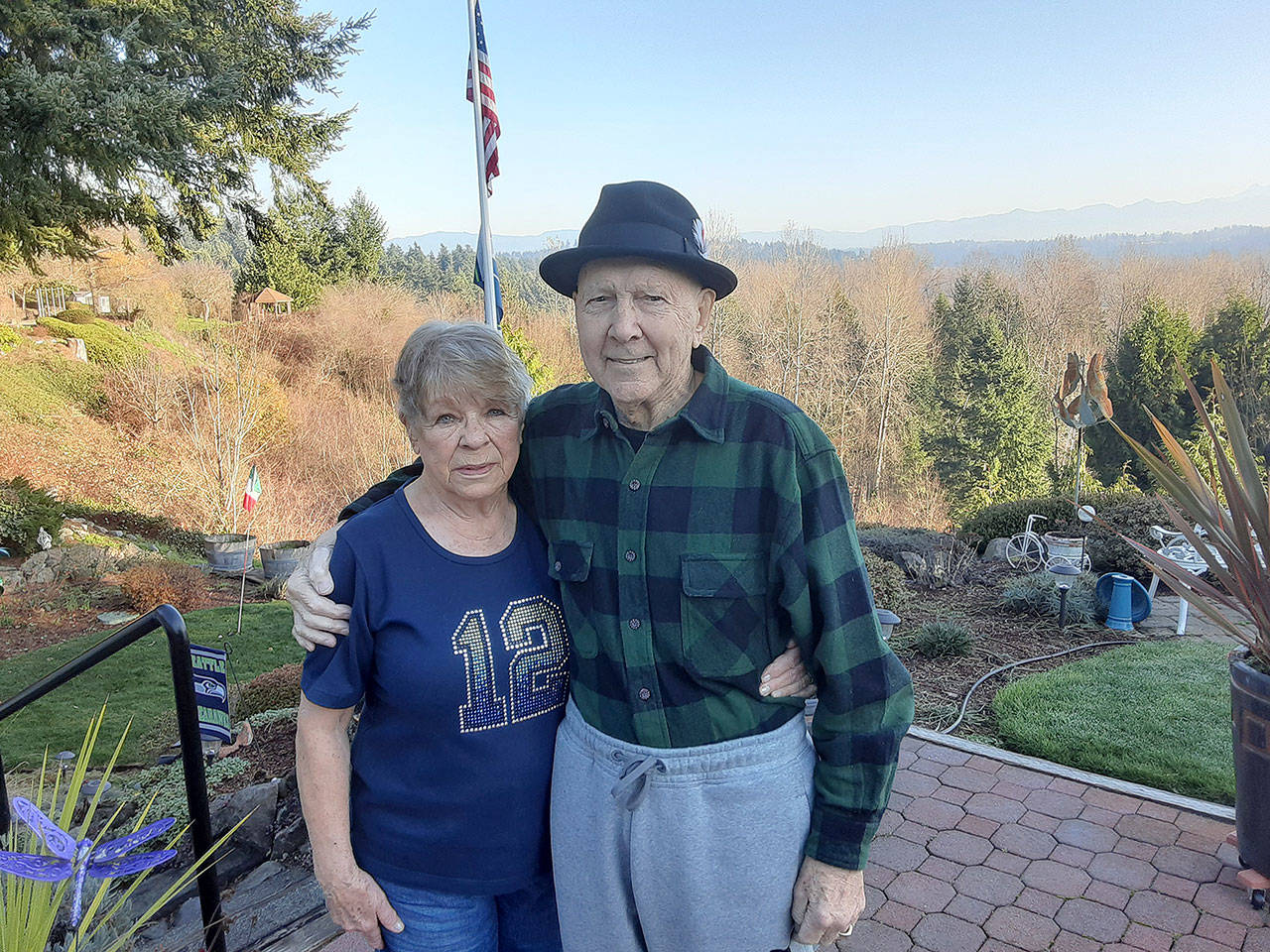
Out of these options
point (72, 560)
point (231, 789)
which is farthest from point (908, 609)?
point (72, 560)

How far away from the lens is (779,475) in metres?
1.40

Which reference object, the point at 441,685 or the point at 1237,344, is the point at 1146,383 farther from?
the point at 441,685

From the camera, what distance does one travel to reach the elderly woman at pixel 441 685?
151 centimetres

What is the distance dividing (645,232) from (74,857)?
4.51 ft

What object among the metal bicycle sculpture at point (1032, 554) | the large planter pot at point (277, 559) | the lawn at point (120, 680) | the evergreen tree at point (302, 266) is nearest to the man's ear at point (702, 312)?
the lawn at point (120, 680)

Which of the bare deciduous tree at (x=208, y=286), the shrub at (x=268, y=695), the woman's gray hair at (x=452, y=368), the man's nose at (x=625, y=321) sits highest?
the bare deciduous tree at (x=208, y=286)

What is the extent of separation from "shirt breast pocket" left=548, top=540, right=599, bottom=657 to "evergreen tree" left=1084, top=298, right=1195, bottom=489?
21921 millimetres

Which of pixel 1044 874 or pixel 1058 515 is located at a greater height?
pixel 1044 874

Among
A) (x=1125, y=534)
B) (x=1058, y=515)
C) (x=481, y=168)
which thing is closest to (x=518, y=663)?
(x=481, y=168)

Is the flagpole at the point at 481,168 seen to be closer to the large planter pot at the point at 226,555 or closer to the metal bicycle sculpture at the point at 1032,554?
the large planter pot at the point at 226,555

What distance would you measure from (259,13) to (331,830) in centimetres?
1040

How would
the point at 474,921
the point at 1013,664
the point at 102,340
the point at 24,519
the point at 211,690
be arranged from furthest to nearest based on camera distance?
the point at 102,340
the point at 24,519
the point at 1013,664
the point at 211,690
the point at 474,921

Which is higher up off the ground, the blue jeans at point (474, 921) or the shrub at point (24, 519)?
the blue jeans at point (474, 921)

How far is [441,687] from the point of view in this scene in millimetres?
1510
